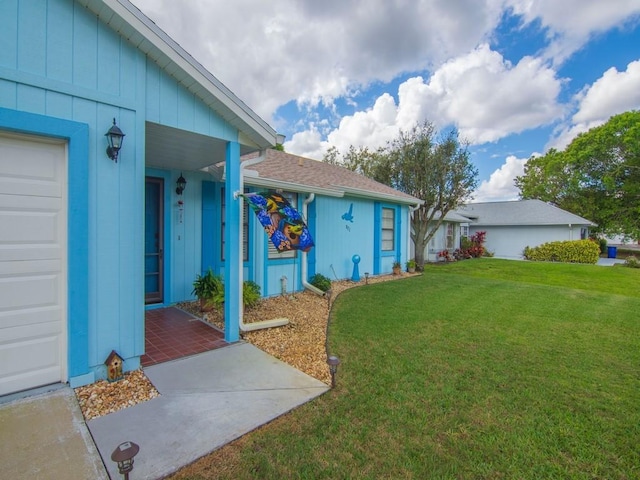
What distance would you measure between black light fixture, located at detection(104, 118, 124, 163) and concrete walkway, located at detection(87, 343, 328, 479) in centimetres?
248

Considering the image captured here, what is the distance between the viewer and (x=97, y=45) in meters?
3.27

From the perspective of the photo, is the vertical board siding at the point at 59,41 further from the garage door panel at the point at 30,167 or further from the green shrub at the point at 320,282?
the green shrub at the point at 320,282

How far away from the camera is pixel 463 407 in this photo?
299cm

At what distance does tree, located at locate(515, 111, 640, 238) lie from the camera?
22.3m

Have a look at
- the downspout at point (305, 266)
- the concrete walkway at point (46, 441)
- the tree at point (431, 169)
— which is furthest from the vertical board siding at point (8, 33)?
the tree at point (431, 169)

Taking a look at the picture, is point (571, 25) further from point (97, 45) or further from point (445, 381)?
point (97, 45)

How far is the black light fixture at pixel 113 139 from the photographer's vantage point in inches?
125

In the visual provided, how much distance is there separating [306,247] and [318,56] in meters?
8.09

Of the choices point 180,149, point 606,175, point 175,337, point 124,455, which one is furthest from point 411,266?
point 606,175

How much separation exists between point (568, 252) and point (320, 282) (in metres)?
17.1

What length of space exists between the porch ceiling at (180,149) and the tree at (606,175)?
2885 cm

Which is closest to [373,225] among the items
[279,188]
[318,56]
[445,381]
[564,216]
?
[279,188]

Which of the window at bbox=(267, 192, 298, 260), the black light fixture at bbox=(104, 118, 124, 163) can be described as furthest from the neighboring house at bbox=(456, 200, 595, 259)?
the black light fixture at bbox=(104, 118, 124, 163)

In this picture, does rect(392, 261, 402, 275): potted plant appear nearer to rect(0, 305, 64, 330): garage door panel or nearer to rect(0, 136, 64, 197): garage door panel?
rect(0, 305, 64, 330): garage door panel
